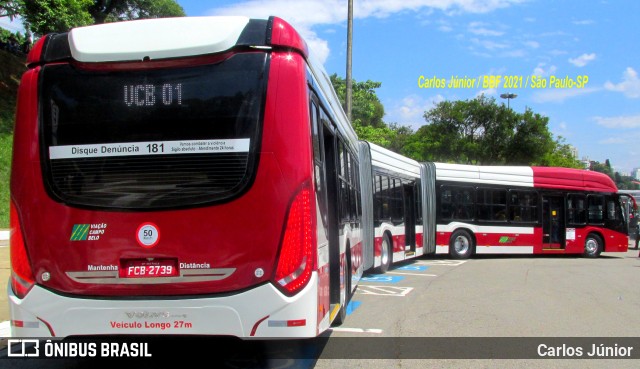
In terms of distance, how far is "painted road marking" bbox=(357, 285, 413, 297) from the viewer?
11.3 meters

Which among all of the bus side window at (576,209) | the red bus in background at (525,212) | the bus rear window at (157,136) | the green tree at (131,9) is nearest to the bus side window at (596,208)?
the red bus in background at (525,212)

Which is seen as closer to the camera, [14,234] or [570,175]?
[14,234]

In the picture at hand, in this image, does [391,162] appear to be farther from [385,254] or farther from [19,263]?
[19,263]

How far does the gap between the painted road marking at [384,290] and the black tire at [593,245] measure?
12.4 meters

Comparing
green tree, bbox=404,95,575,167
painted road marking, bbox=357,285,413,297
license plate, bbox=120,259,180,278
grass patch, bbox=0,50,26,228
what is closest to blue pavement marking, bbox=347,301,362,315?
painted road marking, bbox=357,285,413,297

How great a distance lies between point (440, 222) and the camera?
19969 millimetres

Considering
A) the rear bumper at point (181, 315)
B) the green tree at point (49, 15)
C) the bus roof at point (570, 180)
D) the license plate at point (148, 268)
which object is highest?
the green tree at point (49, 15)

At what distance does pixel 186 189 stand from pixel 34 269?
1.48 meters

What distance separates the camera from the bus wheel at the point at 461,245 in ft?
66.0

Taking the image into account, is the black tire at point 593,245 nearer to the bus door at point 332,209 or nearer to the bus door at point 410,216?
the bus door at point 410,216

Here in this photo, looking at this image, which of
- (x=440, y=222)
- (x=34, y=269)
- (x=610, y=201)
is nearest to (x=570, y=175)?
(x=610, y=201)

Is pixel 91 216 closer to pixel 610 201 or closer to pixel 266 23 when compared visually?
pixel 266 23

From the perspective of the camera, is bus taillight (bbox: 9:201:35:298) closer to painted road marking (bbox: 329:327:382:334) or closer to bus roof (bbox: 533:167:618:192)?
painted road marking (bbox: 329:327:382:334)

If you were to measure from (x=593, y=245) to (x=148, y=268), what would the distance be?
20.7 meters
